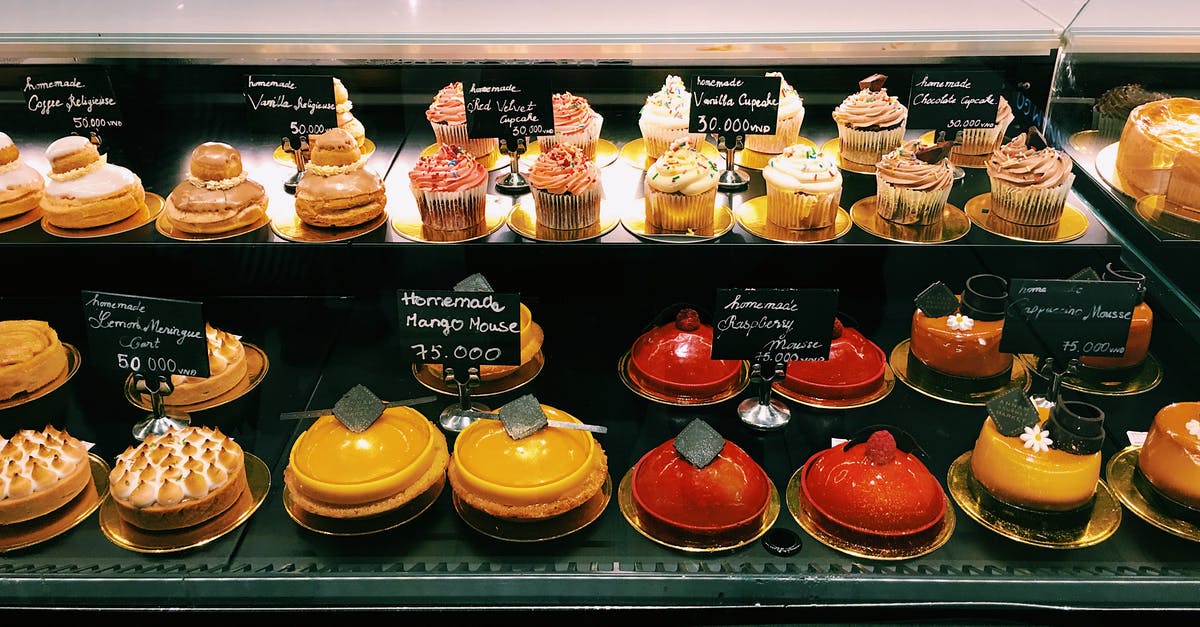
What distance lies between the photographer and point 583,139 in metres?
3.18

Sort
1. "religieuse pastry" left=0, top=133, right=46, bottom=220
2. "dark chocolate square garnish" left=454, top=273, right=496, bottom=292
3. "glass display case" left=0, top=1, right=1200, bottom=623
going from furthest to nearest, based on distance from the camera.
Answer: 1. "religieuse pastry" left=0, top=133, right=46, bottom=220
2. "dark chocolate square garnish" left=454, top=273, right=496, bottom=292
3. "glass display case" left=0, top=1, right=1200, bottom=623

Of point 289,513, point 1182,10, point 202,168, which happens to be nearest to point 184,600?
point 289,513

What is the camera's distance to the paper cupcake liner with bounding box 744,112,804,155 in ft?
10.6

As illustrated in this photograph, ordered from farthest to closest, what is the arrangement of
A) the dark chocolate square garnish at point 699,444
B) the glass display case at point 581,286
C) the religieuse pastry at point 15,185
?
the religieuse pastry at point 15,185, the dark chocolate square garnish at point 699,444, the glass display case at point 581,286

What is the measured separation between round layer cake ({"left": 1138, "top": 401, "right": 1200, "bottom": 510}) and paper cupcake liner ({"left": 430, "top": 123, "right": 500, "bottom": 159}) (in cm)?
213

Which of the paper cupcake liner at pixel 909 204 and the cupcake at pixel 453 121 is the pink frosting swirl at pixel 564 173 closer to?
the cupcake at pixel 453 121

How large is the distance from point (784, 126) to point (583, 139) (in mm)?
685

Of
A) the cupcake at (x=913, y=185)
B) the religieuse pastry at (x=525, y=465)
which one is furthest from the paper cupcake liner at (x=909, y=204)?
the religieuse pastry at (x=525, y=465)

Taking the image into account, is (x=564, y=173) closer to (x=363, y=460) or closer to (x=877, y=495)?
(x=363, y=460)

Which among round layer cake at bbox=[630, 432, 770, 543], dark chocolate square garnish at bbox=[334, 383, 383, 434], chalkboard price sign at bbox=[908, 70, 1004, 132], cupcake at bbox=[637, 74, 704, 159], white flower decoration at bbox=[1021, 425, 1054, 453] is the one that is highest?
chalkboard price sign at bbox=[908, 70, 1004, 132]

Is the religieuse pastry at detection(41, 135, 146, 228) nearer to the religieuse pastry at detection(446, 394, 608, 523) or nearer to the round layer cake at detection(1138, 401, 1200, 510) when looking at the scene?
the religieuse pastry at detection(446, 394, 608, 523)

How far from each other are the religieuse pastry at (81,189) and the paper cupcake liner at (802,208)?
1.96 meters

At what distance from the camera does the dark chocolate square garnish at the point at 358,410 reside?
2410mm

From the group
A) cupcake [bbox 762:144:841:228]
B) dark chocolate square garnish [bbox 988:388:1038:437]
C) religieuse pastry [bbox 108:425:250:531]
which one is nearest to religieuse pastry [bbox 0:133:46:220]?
religieuse pastry [bbox 108:425:250:531]
